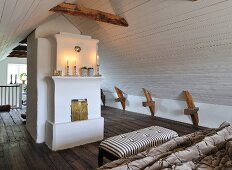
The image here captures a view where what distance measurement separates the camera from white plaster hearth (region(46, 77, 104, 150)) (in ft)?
11.0

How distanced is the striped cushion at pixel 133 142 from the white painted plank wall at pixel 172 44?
153 cm

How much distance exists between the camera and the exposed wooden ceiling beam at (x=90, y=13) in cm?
310

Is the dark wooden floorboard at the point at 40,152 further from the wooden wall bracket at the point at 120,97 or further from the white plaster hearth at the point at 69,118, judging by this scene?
the wooden wall bracket at the point at 120,97

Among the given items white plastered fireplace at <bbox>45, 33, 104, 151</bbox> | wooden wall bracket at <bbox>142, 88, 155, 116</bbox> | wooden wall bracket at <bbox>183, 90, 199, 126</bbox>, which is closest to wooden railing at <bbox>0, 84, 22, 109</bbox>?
white plastered fireplace at <bbox>45, 33, 104, 151</bbox>

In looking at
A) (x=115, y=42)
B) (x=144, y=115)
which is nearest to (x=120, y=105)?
(x=144, y=115)

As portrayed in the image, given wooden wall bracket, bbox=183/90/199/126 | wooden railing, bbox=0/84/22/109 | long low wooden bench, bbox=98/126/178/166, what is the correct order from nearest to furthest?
long low wooden bench, bbox=98/126/178/166
wooden wall bracket, bbox=183/90/199/126
wooden railing, bbox=0/84/22/109

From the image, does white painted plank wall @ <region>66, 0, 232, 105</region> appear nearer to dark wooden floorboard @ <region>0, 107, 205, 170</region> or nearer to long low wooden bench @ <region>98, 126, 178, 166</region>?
dark wooden floorboard @ <region>0, 107, 205, 170</region>

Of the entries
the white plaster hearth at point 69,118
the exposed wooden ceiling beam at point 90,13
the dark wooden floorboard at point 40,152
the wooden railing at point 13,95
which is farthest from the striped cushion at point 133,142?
the wooden railing at point 13,95

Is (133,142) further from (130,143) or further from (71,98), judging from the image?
(71,98)

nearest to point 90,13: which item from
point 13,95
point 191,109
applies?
point 191,109

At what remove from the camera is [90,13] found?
11.3 feet

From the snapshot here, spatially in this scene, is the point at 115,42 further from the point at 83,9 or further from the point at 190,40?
the point at 190,40

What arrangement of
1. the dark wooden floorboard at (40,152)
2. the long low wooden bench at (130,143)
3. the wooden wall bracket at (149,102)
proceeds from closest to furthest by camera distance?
the long low wooden bench at (130,143) < the dark wooden floorboard at (40,152) < the wooden wall bracket at (149,102)

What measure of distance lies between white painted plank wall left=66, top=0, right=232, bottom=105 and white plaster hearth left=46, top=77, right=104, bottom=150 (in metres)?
1.21
